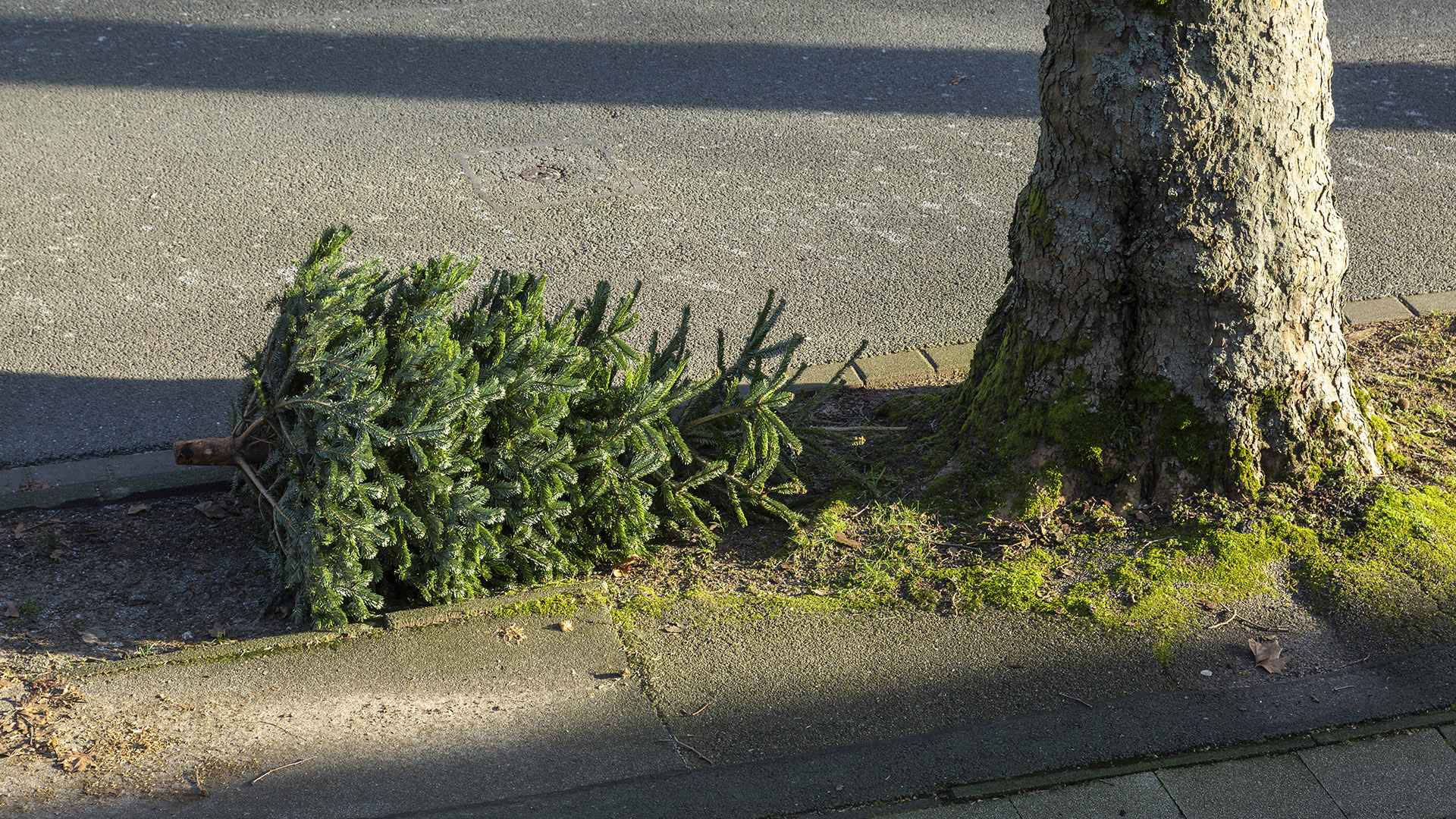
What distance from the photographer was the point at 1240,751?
343 cm

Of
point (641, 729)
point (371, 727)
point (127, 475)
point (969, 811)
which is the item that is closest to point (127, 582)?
point (127, 475)

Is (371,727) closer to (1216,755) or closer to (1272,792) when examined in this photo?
(1216,755)

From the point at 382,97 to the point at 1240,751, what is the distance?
20.6ft

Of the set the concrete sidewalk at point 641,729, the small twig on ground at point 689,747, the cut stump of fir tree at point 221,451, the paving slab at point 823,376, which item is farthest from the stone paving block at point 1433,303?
the cut stump of fir tree at point 221,451

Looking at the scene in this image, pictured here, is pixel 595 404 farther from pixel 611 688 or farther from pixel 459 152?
pixel 459 152

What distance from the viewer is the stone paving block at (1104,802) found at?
323cm

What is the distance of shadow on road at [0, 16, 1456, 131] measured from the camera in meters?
8.17

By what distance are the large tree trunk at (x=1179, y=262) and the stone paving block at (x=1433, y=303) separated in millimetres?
2002

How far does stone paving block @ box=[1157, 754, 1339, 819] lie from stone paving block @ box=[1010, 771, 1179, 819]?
0.04 m

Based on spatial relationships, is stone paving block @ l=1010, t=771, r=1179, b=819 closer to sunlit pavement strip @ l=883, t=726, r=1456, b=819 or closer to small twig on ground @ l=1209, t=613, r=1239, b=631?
sunlit pavement strip @ l=883, t=726, r=1456, b=819

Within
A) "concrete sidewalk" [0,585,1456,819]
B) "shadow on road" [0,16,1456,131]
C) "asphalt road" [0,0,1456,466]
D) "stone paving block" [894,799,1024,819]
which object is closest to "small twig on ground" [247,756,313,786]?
"concrete sidewalk" [0,585,1456,819]

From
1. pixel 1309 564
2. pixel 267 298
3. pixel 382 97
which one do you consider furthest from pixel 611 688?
pixel 382 97

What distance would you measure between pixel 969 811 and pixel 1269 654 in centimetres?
107

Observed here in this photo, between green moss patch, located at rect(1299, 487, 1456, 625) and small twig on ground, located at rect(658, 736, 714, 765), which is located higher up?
green moss patch, located at rect(1299, 487, 1456, 625)
